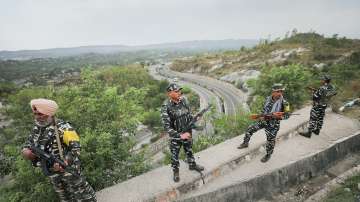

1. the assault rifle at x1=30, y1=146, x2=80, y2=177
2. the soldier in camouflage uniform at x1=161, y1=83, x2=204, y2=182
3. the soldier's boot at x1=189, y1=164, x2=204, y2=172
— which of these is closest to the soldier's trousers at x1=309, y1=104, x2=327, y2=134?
the soldier's boot at x1=189, y1=164, x2=204, y2=172

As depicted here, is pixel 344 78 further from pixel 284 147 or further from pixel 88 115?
pixel 88 115

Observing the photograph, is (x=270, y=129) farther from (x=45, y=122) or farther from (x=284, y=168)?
(x=45, y=122)

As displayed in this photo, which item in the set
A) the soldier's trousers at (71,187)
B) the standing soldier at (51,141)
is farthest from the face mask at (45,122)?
the soldier's trousers at (71,187)

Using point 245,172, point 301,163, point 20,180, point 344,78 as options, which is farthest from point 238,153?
point 344,78

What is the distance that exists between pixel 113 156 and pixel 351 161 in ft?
22.0

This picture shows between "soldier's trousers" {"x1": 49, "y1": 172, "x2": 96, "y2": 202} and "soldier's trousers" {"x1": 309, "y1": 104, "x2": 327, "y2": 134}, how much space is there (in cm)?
702

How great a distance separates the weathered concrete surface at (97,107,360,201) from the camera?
6684 mm

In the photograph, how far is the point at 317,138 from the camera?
972cm

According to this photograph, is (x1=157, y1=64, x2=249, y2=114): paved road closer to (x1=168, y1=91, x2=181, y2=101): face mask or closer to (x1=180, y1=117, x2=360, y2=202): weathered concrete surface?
(x1=180, y1=117, x2=360, y2=202): weathered concrete surface

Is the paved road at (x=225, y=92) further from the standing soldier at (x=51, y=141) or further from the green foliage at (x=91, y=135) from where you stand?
the standing soldier at (x=51, y=141)

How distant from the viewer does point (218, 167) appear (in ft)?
25.5

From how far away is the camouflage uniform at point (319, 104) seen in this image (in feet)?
29.9

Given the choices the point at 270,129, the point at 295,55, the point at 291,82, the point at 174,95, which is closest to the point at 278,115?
the point at 270,129

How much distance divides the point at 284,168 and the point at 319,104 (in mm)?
2689
